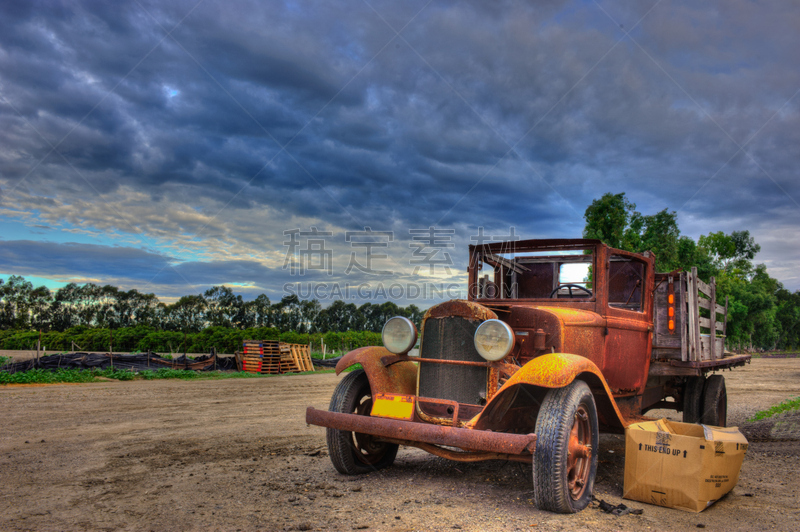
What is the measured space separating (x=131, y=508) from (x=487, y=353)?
306cm

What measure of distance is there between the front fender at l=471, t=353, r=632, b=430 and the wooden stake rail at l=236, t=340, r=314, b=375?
20.1 meters

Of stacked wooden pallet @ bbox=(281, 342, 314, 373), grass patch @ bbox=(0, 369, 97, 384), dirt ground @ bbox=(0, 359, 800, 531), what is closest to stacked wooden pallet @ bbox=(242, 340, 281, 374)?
stacked wooden pallet @ bbox=(281, 342, 314, 373)

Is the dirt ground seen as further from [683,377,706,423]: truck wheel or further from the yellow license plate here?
[683,377,706,423]: truck wheel

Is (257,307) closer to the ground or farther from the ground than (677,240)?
closer to the ground

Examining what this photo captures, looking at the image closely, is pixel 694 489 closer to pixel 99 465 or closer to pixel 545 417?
pixel 545 417

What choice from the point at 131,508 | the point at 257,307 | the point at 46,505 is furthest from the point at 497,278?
the point at 257,307

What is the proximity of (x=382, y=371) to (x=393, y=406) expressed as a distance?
468 mm

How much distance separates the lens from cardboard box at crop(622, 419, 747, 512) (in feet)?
12.1

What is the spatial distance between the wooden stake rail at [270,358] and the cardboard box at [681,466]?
20684 millimetres

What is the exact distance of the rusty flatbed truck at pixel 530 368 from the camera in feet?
12.0

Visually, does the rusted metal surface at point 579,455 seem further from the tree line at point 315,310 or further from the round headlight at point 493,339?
the tree line at point 315,310

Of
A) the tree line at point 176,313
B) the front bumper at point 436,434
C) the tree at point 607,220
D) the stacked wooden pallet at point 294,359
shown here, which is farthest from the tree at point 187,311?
the front bumper at point 436,434

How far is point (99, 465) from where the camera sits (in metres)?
5.27

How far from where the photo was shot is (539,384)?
357cm
